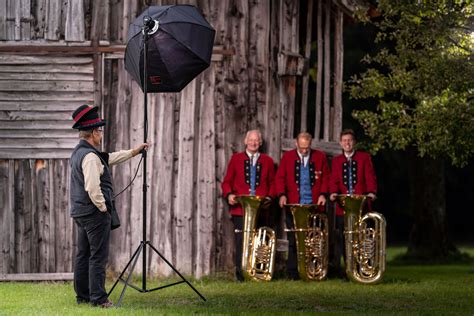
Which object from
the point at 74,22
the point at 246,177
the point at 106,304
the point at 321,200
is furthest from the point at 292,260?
the point at 106,304

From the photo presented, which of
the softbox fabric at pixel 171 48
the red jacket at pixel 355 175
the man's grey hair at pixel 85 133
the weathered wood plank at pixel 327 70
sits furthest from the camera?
the weathered wood plank at pixel 327 70

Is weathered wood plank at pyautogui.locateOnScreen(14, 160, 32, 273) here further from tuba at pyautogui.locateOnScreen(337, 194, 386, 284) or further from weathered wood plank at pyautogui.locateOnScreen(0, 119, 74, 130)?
tuba at pyautogui.locateOnScreen(337, 194, 386, 284)

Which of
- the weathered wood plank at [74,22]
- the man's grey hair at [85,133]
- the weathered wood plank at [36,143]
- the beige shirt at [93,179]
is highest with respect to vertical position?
the weathered wood plank at [74,22]

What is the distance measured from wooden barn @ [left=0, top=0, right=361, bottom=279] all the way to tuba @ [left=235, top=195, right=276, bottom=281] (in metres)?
0.37

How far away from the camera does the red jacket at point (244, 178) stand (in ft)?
47.4

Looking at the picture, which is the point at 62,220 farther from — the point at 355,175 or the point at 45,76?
the point at 355,175

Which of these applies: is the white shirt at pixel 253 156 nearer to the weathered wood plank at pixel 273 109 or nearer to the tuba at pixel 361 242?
the weathered wood plank at pixel 273 109

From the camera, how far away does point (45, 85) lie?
14602mm

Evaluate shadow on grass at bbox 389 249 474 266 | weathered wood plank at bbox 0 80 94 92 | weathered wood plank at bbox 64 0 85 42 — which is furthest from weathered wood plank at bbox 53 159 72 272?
shadow on grass at bbox 389 249 474 266

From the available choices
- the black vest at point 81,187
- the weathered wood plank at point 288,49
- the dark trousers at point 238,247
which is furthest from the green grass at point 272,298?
the weathered wood plank at point 288,49

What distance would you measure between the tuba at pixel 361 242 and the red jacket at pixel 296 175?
13.3 inches

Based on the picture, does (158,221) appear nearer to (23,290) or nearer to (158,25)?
(23,290)

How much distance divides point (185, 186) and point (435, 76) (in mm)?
3664

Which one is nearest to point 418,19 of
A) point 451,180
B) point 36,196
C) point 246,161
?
point 246,161
